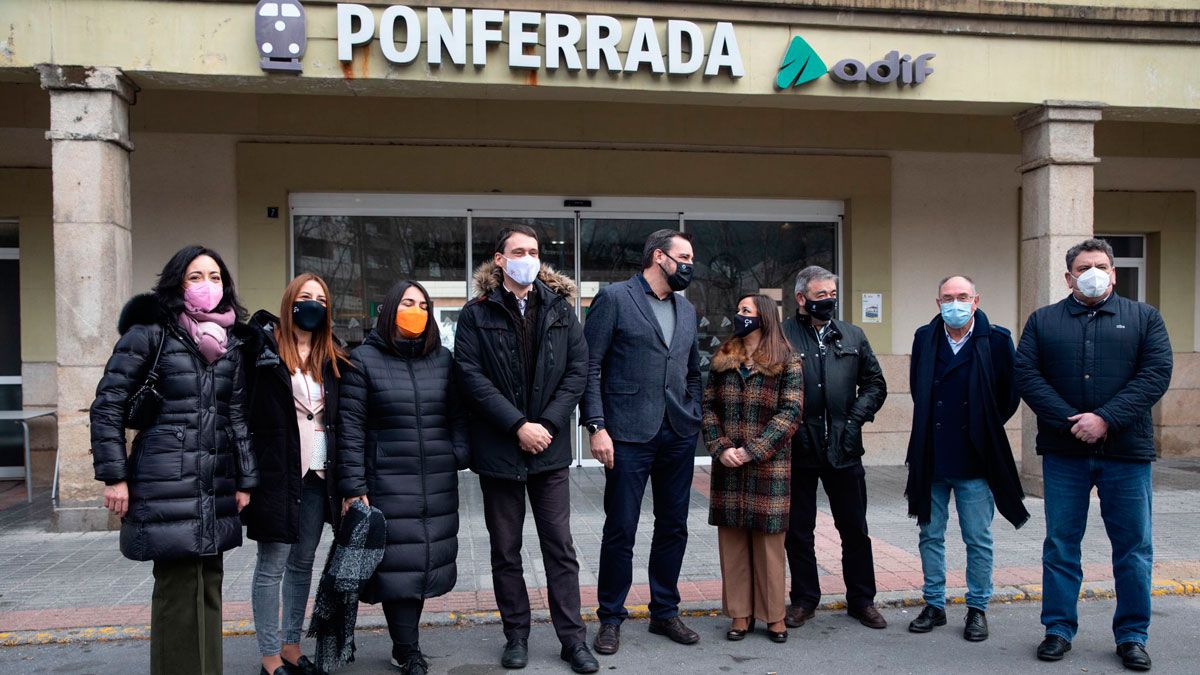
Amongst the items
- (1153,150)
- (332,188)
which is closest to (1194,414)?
(1153,150)

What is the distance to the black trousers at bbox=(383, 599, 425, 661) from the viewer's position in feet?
13.8

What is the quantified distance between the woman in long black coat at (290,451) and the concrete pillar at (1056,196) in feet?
21.4

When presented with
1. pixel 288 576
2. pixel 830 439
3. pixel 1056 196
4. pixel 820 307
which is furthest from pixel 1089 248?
pixel 288 576

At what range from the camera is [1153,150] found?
10.7 m

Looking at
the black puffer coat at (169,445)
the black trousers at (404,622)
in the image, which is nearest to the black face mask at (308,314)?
the black puffer coat at (169,445)

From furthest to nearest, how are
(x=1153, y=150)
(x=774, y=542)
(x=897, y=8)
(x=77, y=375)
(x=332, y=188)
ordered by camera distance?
(x=1153, y=150) → (x=332, y=188) → (x=897, y=8) → (x=77, y=375) → (x=774, y=542)

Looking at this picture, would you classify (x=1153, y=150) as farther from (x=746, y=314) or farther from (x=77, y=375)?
(x=77, y=375)

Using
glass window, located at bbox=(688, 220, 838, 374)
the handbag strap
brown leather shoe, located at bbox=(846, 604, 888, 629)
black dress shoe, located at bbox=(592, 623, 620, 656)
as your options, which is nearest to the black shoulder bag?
the handbag strap

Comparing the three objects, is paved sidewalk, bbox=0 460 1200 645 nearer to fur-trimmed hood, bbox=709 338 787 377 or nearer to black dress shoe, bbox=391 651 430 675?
black dress shoe, bbox=391 651 430 675

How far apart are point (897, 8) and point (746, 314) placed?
184 inches

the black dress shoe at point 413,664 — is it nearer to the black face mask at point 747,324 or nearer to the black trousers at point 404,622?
the black trousers at point 404,622

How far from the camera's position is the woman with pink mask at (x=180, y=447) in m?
3.59

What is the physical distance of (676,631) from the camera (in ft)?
15.6

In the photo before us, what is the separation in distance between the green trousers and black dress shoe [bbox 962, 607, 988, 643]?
374 cm
